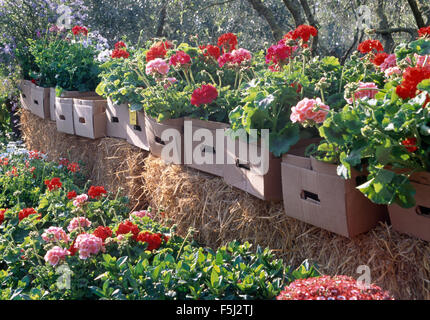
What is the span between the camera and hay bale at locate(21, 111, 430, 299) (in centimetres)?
172

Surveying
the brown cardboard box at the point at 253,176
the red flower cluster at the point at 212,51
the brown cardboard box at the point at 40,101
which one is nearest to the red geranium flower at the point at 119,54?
the red flower cluster at the point at 212,51

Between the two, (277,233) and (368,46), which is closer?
(277,233)

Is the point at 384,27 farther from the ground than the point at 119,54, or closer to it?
closer to it

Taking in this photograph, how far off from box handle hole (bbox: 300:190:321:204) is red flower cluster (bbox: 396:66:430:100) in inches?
20.5

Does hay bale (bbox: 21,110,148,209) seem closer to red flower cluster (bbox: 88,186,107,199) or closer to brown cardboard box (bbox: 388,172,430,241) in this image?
red flower cluster (bbox: 88,186,107,199)

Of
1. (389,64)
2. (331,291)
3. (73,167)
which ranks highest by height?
(389,64)

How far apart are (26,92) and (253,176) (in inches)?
147

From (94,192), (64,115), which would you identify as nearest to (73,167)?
(64,115)

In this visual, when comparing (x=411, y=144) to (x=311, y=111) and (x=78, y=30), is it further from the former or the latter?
(x=78, y=30)

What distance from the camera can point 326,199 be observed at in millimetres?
1814

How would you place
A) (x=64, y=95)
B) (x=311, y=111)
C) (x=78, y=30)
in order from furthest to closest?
(x=78, y=30), (x=64, y=95), (x=311, y=111)

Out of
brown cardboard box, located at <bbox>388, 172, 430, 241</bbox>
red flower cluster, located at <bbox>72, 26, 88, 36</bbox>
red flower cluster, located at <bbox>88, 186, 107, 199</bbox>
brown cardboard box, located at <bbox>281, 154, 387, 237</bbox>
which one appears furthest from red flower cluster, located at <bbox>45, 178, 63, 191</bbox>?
red flower cluster, located at <bbox>72, 26, 88, 36</bbox>

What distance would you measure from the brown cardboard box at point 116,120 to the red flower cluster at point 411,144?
87.2 inches
